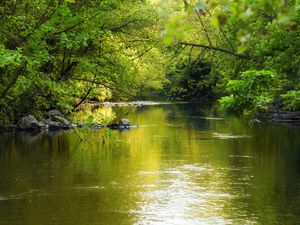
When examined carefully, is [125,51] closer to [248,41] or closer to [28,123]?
[28,123]

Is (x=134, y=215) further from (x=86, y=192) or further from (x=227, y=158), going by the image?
(x=227, y=158)

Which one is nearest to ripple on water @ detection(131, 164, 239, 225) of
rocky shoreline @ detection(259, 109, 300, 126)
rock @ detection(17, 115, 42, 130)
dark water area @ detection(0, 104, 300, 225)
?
dark water area @ detection(0, 104, 300, 225)

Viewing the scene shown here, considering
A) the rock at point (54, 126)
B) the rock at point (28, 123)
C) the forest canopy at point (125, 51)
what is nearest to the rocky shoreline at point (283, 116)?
the forest canopy at point (125, 51)

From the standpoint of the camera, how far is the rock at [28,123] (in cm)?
3303

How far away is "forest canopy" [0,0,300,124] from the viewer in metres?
10.4

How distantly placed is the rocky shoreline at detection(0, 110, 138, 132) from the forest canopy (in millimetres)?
742

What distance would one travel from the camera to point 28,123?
33281 mm

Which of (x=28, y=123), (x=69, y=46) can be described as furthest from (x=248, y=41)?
(x=28, y=123)

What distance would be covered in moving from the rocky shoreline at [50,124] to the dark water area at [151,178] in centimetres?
166

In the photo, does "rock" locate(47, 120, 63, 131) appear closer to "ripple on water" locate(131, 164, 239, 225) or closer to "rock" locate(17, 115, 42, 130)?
"rock" locate(17, 115, 42, 130)

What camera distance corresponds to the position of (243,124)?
3816 centimetres

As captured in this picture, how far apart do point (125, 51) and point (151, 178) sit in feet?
50.3

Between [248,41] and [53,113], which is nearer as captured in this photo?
[248,41]

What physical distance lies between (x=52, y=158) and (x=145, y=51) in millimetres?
10359
